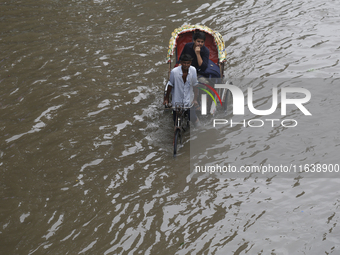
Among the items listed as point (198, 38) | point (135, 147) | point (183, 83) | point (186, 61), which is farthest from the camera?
point (198, 38)

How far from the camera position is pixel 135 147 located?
286 inches

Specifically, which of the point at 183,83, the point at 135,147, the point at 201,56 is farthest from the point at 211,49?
the point at 135,147

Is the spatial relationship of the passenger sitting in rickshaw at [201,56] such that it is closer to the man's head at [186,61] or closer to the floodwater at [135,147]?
the man's head at [186,61]

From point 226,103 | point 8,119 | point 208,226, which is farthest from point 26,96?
point 208,226

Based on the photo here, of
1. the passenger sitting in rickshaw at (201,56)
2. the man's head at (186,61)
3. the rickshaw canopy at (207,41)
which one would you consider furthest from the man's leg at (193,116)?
the rickshaw canopy at (207,41)

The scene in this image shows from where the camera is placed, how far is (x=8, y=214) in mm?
5703

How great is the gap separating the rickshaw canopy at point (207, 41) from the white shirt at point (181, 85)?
1141mm

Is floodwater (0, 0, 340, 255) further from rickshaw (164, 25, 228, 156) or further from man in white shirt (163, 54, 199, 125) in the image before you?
man in white shirt (163, 54, 199, 125)

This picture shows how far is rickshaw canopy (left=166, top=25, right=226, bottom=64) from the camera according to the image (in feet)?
26.7

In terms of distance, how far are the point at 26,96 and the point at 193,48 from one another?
4.11 m

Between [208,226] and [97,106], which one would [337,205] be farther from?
[97,106]

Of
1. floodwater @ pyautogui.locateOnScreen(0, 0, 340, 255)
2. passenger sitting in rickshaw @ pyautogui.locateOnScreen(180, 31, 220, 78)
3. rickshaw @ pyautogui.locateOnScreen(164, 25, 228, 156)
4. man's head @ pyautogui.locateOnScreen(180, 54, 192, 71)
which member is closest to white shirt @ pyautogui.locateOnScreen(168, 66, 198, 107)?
man's head @ pyautogui.locateOnScreen(180, 54, 192, 71)

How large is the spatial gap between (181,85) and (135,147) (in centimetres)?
151

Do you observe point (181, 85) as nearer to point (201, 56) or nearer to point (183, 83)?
point (183, 83)
